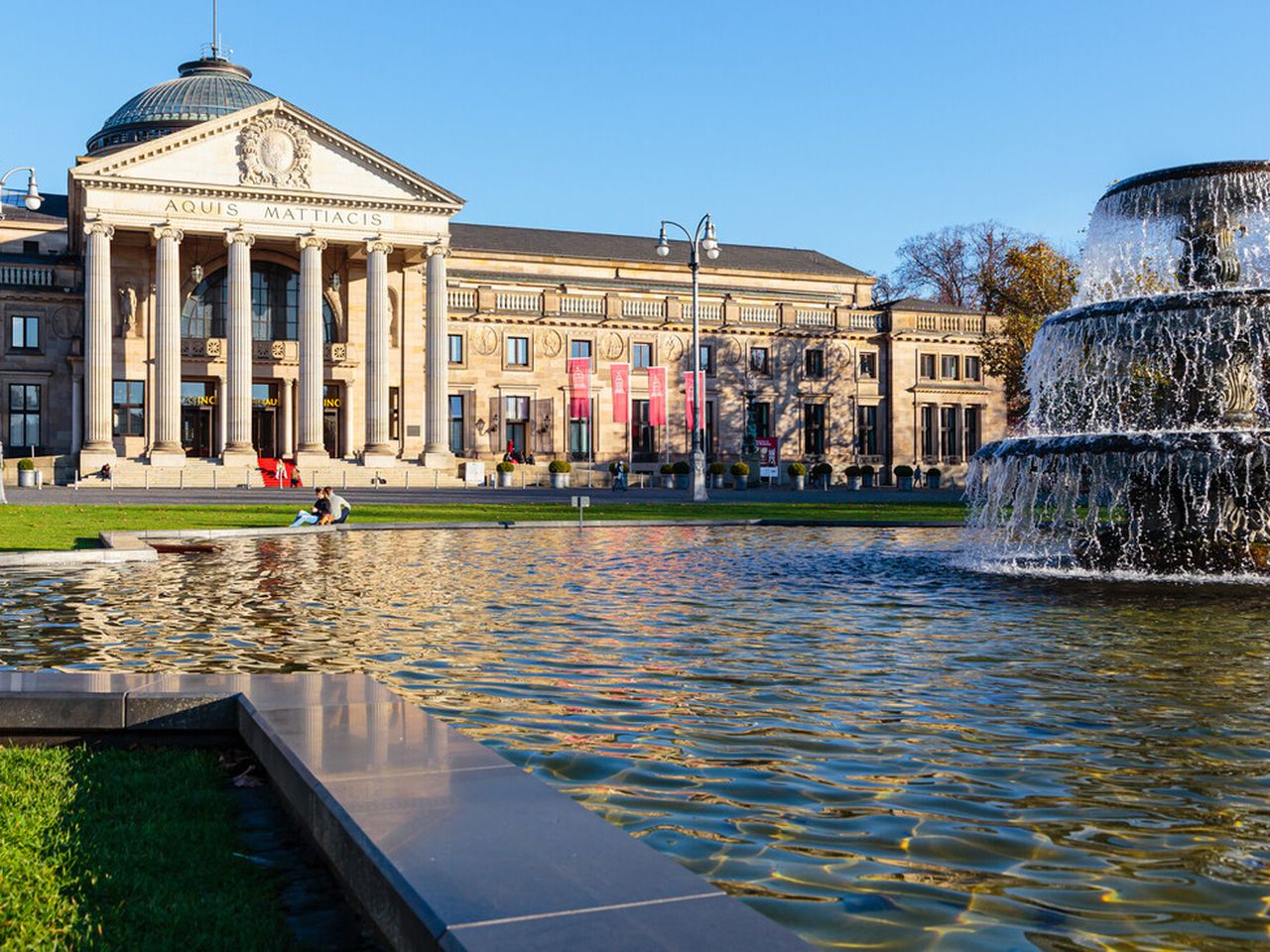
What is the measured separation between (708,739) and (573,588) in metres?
8.00

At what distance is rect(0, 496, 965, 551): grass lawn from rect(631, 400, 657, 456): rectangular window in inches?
1296

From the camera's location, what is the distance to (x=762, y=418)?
77875 millimetres

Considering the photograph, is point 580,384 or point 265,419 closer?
point 580,384

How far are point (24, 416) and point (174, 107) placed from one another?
2217 cm

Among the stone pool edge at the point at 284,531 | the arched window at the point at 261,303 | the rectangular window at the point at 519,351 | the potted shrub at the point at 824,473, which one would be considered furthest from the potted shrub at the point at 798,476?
the stone pool edge at the point at 284,531

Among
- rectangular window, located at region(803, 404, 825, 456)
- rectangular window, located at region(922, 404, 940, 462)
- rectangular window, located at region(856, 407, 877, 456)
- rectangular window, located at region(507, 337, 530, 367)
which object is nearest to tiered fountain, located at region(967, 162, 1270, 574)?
rectangular window, located at region(507, 337, 530, 367)

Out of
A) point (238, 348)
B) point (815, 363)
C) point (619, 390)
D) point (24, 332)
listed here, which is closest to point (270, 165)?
point (238, 348)

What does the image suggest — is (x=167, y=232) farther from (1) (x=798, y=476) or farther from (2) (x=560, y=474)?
(1) (x=798, y=476)

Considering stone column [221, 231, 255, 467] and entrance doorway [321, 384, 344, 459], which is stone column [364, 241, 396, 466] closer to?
entrance doorway [321, 384, 344, 459]

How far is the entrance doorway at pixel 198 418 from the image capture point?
66.2 meters

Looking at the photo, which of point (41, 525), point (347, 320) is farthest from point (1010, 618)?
point (347, 320)

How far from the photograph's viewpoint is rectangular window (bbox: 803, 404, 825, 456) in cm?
7912

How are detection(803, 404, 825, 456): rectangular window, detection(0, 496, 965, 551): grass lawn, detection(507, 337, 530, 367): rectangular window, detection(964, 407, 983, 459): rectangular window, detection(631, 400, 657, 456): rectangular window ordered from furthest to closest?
detection(964, 407, 983, 459): rectangular window, detection(803, 404, 825, 456): rectangular window, detection(631, 400, 657, 456): rectangular window, detection(507, 337, 530, 367): rectangular window, detection(0, 496, 965, 551): grass lawn

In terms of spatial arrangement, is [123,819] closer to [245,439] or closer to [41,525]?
[41,525]
